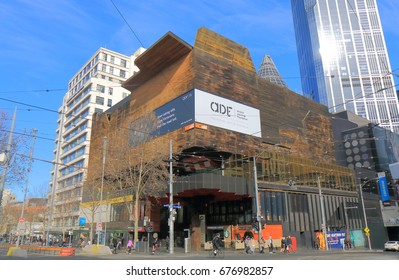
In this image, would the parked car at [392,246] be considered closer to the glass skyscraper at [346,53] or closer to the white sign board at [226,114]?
the white sign board at [226,114]

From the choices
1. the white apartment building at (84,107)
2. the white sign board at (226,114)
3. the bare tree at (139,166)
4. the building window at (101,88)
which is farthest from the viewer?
the building window at (101,88)

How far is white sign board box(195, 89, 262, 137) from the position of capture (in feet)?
136

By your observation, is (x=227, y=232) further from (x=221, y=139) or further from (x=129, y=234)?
(x=129, y=234)

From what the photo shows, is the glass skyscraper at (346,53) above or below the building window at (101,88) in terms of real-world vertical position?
above

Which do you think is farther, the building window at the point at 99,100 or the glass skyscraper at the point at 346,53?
the glass skyscraper at the point at 346,53

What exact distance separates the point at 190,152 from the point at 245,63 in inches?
700

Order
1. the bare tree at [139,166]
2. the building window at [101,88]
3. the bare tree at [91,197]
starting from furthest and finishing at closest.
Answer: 1. the building window at [101,88]
2. the bare tree at [91,197]
3. the bare tree at [139,166]

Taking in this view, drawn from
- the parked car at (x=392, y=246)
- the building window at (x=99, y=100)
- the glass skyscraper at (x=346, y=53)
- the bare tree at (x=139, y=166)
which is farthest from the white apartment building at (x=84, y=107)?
the glass skyscraper at (x=346, y=53)

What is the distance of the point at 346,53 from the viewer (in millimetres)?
151250

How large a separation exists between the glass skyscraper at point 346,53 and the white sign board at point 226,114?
10105 cm

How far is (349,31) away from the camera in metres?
155

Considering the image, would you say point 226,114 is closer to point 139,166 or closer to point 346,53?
point 139,166

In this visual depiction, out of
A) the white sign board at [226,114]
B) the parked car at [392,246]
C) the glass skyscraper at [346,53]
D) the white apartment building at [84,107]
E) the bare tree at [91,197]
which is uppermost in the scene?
the glass skyscraper at [346,53]

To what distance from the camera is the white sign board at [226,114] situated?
136ft
